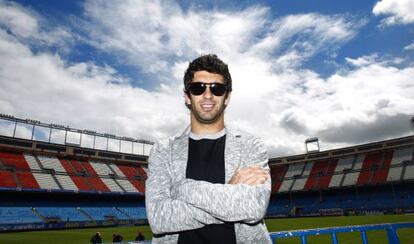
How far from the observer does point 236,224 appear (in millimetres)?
1970

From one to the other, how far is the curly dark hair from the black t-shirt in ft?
1.60

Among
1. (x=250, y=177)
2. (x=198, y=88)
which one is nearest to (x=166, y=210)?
(x=250, y=177)

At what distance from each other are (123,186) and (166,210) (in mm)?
50682

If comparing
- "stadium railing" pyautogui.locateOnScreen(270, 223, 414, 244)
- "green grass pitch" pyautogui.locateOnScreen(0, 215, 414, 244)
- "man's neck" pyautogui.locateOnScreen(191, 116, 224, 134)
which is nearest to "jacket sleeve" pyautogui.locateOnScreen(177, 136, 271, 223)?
"man's neck" pyautogui.locateOnScreen(191, 116, 224, 134)

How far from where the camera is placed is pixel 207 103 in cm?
235

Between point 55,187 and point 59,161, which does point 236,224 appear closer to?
point 55,187

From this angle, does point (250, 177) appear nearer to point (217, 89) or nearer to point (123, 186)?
point (217, 89)

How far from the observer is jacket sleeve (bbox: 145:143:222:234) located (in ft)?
6.00

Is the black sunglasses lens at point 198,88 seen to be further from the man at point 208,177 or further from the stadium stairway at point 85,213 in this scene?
the stadium stairway at point 85,213

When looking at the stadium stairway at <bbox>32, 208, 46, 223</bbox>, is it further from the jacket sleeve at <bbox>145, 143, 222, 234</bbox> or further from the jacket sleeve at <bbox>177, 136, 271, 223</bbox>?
the jacket sleeve at <bbox>177, 136, 271, 223</bbox>

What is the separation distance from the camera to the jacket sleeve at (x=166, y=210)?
1830 millimetres

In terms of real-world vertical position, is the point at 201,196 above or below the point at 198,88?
below

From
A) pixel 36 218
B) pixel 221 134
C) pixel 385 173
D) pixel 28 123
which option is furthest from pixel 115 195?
pixel 221 134

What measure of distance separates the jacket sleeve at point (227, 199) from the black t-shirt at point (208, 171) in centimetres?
22
